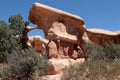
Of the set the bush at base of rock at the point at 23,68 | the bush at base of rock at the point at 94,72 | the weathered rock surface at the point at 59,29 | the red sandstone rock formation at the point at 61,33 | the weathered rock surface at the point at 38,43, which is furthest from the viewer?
the weathered rock surface at the point at 38,43

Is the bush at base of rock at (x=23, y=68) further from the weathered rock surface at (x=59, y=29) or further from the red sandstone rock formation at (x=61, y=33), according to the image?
the weathered rock surface at (x=59, y=29)

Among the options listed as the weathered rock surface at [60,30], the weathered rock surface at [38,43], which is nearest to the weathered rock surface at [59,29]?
the weathered rock surface at [60,30]

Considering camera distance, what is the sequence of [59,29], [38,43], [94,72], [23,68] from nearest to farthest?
[94,72] → [23,68] → [59,29] → [38,43]

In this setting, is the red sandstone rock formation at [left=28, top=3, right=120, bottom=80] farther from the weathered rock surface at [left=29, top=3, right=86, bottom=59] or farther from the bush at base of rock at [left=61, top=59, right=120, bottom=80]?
the bush at base of rock at [left=61, top=59, right=120, bottom=80]

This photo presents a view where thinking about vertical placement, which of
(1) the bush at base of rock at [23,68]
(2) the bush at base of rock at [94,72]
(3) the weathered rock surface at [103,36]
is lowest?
(2) the bush at base of rock at [94,72]

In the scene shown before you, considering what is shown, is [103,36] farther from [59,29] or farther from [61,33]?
[59,29]

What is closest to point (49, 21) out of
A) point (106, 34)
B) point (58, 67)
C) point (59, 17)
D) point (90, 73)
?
point (59, 17)

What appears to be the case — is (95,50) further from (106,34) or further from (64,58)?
(106,34)

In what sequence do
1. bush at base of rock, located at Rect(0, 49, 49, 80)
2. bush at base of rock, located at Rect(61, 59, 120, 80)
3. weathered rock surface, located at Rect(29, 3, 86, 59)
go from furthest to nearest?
weathered rock surface, located at Rect(29, 3, 86, 59) → bush at base of rock, located at Rect(0, 49, 49, 80) → bush at base of rock, located at Rect(61, 59, 120, 80)

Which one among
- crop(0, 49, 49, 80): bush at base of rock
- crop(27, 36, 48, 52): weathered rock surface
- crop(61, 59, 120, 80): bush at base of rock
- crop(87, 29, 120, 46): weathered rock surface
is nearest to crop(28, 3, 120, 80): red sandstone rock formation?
crop(87, 29, 120, 46): weathered rock surface

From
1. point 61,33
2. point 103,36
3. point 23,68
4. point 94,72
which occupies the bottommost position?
point 94,72

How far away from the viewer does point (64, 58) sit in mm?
24047

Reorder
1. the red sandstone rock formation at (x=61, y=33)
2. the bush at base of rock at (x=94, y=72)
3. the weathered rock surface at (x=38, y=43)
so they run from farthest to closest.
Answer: the weathered rock surface at (x=38, y=43) → the red sandstone rock formation at (x=61, y=33) → the bush at base of rock at (x=94, y=72)

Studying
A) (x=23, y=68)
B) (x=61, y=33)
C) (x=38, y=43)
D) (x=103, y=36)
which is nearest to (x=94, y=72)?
(x=23, y=68)
